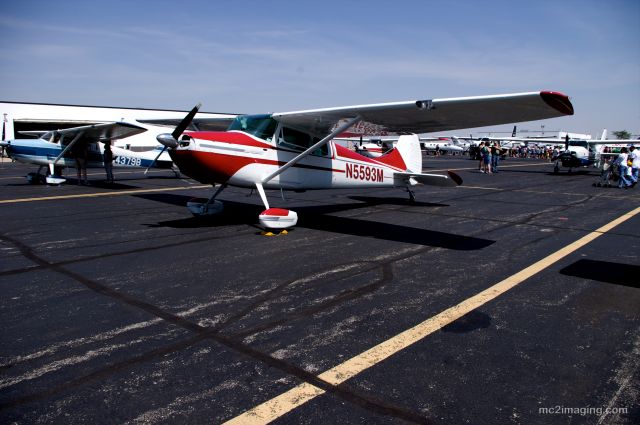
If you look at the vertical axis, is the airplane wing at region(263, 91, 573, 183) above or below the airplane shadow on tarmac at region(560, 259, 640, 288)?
above

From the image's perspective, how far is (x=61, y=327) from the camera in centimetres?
369

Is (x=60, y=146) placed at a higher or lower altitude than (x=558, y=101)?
lower

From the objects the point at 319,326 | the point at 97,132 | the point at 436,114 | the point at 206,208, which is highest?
the point at 436,114

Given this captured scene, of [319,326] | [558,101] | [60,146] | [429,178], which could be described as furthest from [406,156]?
[60,146]

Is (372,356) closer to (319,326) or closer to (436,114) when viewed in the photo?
(319,326)

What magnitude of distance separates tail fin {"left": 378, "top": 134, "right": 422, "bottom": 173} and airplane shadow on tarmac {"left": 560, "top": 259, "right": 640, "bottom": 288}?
19.0ft

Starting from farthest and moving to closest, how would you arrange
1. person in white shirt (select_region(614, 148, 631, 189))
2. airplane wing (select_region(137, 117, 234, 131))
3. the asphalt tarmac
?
person in white shirt (select_region(614, 148, 631, 189)) < airplane wing (select_region(137, 117, 234, 131)) < the asphalt tarmac

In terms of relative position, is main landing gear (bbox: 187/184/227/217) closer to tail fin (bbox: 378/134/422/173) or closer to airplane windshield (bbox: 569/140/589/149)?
tail fin (bbox: 378/134/422/173)

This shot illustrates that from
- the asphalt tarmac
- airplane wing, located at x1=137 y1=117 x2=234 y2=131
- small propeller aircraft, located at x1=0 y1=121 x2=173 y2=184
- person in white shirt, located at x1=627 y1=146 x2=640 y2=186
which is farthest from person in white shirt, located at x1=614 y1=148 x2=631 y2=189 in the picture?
small propeller aircraft, located at x1=0 y1=121 x2=173 y2=184

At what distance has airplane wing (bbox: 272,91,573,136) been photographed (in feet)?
18.6

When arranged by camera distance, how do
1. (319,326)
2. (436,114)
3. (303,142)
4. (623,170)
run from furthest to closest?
(623,170)
(303,142)
(436,114)
(319,326)

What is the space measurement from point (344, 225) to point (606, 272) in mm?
4602

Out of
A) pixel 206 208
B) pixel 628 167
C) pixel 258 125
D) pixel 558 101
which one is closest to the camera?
pixel 558 101

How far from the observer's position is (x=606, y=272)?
18.4 ft
